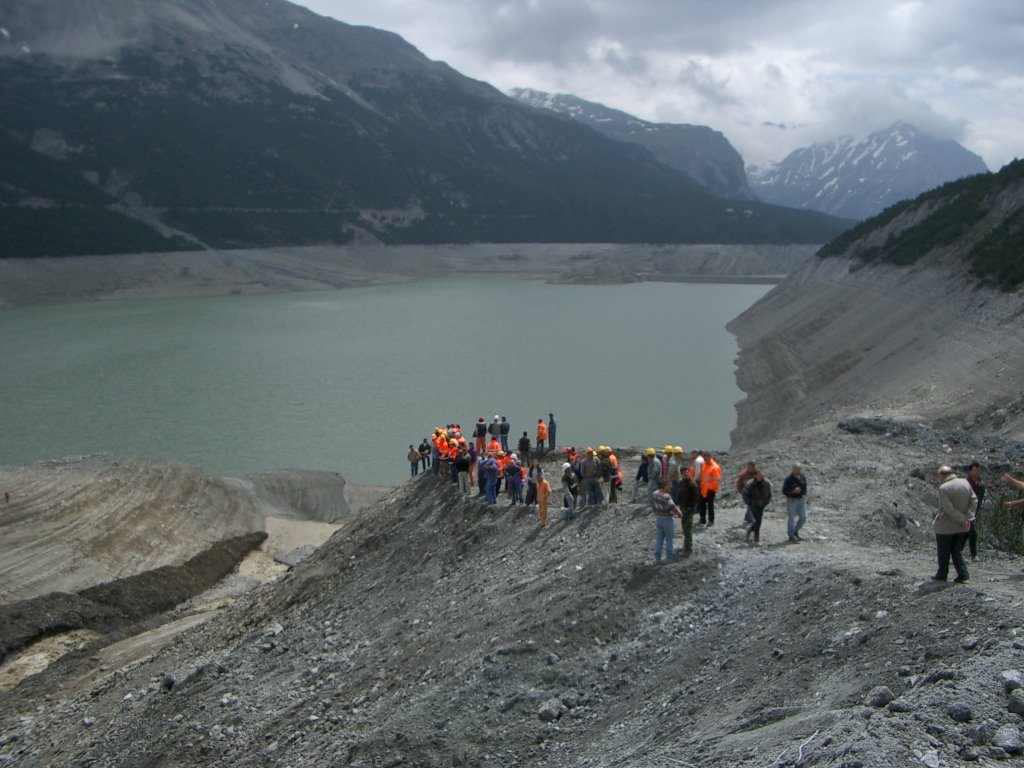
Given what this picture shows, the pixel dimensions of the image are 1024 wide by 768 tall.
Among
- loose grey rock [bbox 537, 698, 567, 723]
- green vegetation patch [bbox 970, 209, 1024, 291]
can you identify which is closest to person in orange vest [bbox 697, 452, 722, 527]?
loose grey rock [bbox 537, 698, 567, 723]

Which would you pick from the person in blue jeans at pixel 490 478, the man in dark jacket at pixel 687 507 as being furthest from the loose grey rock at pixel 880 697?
the person in blue jeans at pixel 490 478

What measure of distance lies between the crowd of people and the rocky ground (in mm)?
315

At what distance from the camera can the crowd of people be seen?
7996mm

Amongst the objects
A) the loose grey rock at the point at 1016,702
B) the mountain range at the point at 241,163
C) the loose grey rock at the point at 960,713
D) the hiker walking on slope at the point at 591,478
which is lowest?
the hiker walking on slope at the point at 591,478

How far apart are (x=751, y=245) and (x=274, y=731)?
139 m

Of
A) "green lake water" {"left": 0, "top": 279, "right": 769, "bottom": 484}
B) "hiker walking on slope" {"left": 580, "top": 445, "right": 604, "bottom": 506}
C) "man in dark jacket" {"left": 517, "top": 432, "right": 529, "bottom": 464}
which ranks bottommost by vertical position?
"green lake water" {"left": 0, "top": 279, "right": 769, "bottom": 484}

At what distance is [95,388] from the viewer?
4416 centimetres

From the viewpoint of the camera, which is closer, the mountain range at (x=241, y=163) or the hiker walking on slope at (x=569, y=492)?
the hiker walking on slope at (x=569, y=492)

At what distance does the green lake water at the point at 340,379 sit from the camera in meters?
33.2

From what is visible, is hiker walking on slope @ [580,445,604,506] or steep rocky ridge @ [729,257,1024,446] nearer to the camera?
hiker walking on slope @ [580,445,604,506]

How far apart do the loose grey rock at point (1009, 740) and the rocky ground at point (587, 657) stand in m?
0.02

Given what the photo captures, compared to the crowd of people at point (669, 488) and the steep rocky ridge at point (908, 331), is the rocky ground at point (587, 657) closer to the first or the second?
the crowd of people at point (669, 488)

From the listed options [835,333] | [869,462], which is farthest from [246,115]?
[869,462]

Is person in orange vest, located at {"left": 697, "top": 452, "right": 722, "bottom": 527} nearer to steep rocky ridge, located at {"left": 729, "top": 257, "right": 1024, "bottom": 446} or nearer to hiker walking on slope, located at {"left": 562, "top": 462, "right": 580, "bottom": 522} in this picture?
hiker walking on slope, located at {"left": 562, "top": 462, "right": 580, "bottom": 522}
